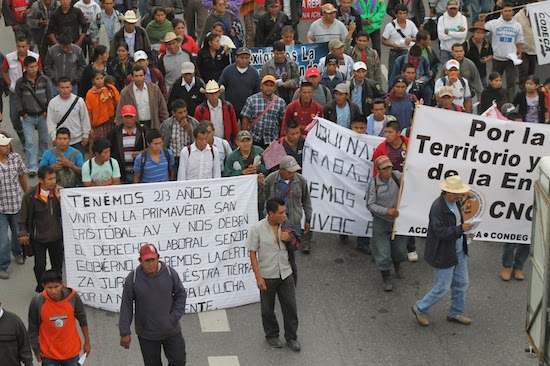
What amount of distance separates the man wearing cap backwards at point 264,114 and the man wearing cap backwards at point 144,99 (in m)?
1.14

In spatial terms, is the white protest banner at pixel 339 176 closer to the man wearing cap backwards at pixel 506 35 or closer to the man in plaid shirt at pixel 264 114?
the man in plaid shirt at pixel 264 114

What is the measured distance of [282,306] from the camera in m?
11.5

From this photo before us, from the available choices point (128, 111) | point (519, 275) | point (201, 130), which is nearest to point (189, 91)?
point (128, 111)

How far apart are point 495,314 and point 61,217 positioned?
16.4 feet

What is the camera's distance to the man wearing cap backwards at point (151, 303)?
1000 cm

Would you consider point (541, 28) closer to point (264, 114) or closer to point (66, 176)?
point (264, 114)

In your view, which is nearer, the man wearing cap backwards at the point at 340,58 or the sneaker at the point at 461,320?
the sneaker at the point at 461,320

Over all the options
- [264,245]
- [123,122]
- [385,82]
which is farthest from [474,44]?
[264,245]

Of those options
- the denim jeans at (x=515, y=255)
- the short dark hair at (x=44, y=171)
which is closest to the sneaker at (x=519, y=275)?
the denim jeans at (x=515, y=255)

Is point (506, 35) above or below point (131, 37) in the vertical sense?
below

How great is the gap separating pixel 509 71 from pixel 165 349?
32.9 feet

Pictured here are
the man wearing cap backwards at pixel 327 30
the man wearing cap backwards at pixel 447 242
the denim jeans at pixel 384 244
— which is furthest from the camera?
the man wearing cap backwards at pixel 327 30

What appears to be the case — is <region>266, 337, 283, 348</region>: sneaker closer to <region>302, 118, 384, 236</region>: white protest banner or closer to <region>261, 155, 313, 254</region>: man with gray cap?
<region>261, 155, 313, 254</region>: man with gray cap

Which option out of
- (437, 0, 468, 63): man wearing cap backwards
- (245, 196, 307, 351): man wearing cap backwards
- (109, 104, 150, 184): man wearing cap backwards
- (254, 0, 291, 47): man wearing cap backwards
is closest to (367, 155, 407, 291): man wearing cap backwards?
(245, 196, 307, 351): man wearing cap backwards
